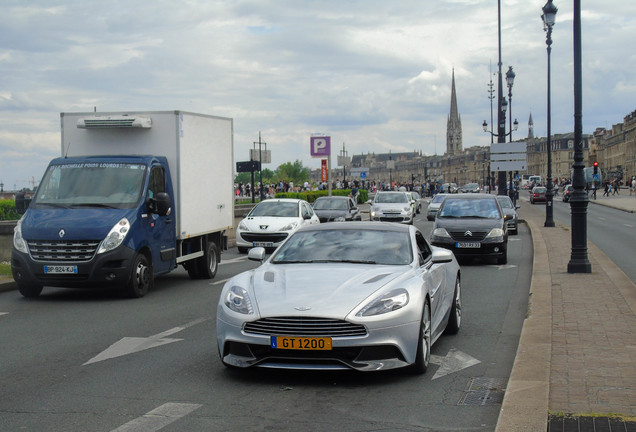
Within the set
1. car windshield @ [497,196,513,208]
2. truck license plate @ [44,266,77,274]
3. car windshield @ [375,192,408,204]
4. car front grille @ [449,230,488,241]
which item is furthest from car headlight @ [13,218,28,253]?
car windshield @ [375,192,408,204]

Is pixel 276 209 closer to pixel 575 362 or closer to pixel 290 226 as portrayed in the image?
pixel 290 226

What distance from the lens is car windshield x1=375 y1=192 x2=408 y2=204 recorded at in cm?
3825

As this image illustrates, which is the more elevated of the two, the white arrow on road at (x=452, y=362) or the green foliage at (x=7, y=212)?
the green foliage at (x=7, y=212)

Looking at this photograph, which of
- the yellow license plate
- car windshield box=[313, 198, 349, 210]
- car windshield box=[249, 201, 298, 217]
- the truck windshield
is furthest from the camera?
car windshield box=[313, 198, 349, 210]

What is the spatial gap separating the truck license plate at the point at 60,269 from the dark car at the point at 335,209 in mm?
18052

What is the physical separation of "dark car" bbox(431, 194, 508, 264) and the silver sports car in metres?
10.4

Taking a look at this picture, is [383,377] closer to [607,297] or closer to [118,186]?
[607,297]

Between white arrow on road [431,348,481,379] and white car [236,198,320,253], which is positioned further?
white car [236,198,320,253]

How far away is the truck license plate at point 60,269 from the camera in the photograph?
11875 millimetres

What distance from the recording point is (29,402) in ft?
19.7

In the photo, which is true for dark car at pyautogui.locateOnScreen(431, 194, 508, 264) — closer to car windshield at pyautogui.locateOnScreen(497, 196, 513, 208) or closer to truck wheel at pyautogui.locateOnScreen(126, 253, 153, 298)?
truck wheel at pyautogui.locateOnScreen(126, 253, 153, 298)

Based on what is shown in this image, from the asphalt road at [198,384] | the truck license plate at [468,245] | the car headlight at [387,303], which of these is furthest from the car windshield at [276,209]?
the car headlight at [387,303]

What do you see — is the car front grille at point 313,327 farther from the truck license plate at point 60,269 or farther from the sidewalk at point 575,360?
the truck license plate at point 60,269

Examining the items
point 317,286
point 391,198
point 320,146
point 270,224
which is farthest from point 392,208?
point 317,286
